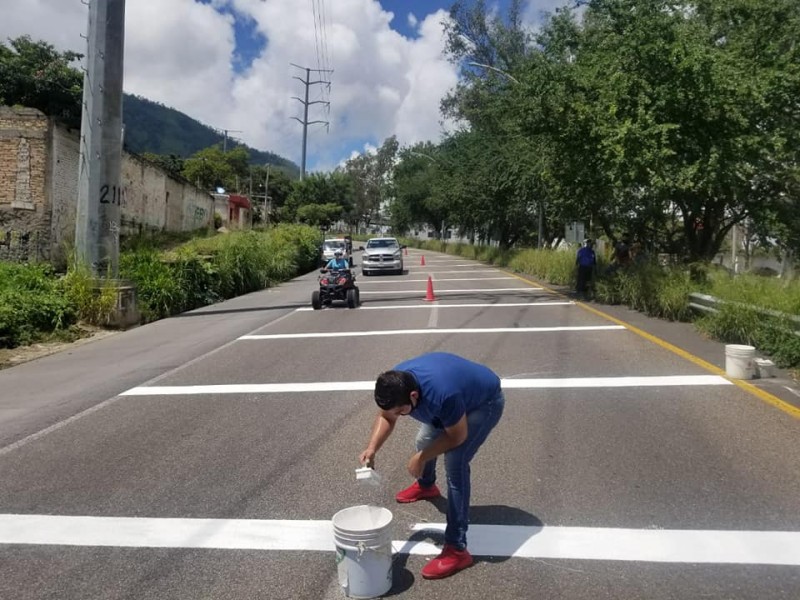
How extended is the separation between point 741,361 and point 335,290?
10.0m

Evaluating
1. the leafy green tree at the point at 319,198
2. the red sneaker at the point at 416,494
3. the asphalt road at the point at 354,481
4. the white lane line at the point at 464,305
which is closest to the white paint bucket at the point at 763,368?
the asphalt road at the point at 354,481

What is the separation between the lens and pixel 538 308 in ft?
52.8

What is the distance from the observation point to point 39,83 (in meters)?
32.8

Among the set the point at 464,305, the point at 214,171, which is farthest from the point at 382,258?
the point at 214,171

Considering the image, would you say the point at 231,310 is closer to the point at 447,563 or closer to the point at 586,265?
the point at 586,265

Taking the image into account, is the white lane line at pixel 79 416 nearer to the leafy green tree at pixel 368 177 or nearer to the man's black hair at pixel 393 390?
the man's black hair at pixel 393 390

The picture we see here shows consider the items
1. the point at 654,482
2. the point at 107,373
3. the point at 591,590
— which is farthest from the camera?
the point at 107,373

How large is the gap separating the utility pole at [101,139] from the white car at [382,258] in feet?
57.8

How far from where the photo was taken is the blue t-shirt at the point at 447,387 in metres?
3.67

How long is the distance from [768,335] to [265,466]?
7457 millimetres

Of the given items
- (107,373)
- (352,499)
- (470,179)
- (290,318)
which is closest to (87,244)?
(290,318)

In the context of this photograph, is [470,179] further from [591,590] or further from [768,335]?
[591,590]

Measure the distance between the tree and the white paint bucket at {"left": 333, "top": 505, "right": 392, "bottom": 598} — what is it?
110 ft

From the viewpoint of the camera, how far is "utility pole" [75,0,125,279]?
13477 mm
